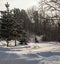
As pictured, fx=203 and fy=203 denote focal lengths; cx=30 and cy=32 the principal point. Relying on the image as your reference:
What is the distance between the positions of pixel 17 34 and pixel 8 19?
3113 millimetres

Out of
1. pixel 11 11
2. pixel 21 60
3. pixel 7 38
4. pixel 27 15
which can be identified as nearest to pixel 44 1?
pixel 11 11

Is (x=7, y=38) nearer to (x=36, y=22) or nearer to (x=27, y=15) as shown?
(x=36, y=22)

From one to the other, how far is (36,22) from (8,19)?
56.3m

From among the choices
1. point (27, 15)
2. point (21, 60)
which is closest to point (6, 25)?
point (21, 60)

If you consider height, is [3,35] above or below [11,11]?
below

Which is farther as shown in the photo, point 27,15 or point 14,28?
point 27,15

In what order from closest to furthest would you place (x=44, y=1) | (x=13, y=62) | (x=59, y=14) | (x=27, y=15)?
(x=13, y=62)
(x=44, y=1)
(x=59, y=14)
(x=27, y=15)

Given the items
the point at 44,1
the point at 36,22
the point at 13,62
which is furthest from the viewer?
the point at 36,22

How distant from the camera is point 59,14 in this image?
31906mm

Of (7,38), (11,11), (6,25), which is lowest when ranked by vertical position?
(7,38)

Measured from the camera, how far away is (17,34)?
105ft

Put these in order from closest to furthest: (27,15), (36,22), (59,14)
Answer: (59,14), (36,22), (27,15)

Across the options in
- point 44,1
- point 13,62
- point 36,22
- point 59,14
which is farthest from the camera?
point 36,22

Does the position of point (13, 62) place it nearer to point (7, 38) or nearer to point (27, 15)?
point (7, 38)
